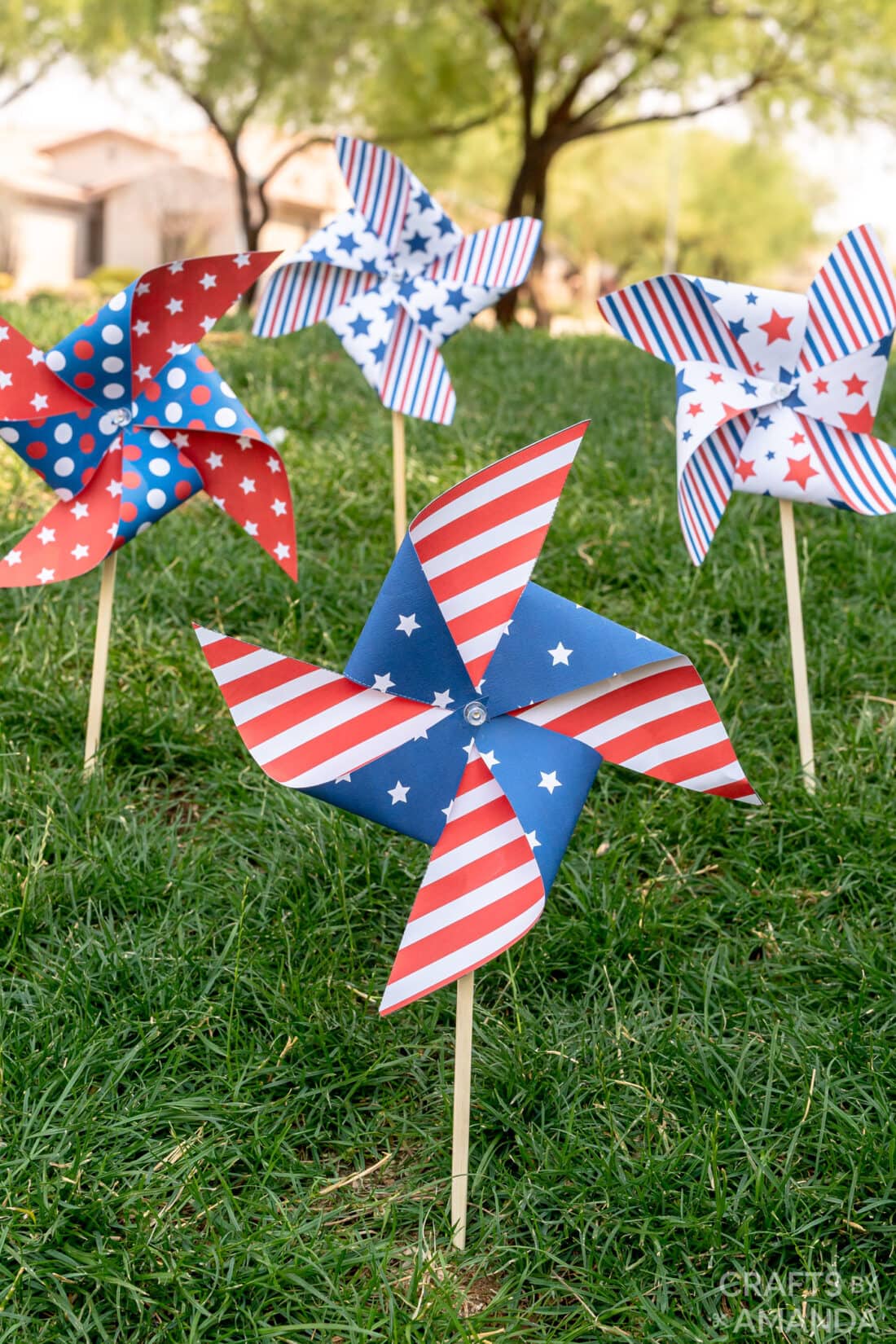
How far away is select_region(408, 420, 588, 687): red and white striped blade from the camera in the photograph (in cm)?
188

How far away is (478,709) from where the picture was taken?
6.51 feet

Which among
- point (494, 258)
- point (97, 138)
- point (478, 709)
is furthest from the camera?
point (97, 138)

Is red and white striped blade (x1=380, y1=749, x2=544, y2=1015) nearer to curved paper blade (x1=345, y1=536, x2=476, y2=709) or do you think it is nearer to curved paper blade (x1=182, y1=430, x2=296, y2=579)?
curved paper blade (x1=345, y1=536, x2=476, y2=709)

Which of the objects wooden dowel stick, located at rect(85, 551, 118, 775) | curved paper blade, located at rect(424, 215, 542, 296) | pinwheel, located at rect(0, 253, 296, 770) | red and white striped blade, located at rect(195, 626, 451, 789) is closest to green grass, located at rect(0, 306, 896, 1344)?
wooden dowel stick, located at rect(85, 551, 118, 775)

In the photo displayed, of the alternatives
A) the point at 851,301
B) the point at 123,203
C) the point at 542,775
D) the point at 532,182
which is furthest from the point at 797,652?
the point at 123,203

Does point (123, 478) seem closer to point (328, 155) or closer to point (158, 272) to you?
point (158, 272)

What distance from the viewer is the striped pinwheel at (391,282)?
12.3 feet

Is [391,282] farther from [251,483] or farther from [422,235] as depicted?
[251,483]

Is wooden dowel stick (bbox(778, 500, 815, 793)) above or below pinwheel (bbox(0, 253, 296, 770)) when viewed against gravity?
below

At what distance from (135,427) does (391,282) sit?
4.02ft

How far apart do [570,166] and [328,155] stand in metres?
5.06

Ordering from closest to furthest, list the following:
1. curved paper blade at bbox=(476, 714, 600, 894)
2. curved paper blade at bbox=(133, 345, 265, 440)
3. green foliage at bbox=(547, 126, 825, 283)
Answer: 1. curved paper blade at bbox=(476, 714, 600, 894)
2. curved paper blade at bbox=(133, 345, 265, 440)
3. green foliage at bbox=(547, 126, 825, 283)

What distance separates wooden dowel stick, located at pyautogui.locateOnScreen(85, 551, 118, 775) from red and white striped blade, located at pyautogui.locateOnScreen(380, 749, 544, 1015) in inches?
55.6

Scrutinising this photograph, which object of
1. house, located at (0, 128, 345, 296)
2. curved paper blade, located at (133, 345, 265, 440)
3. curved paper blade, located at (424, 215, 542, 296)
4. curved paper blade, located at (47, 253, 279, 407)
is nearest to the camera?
curved paper blade, located at (47, 253, 279, 407)
